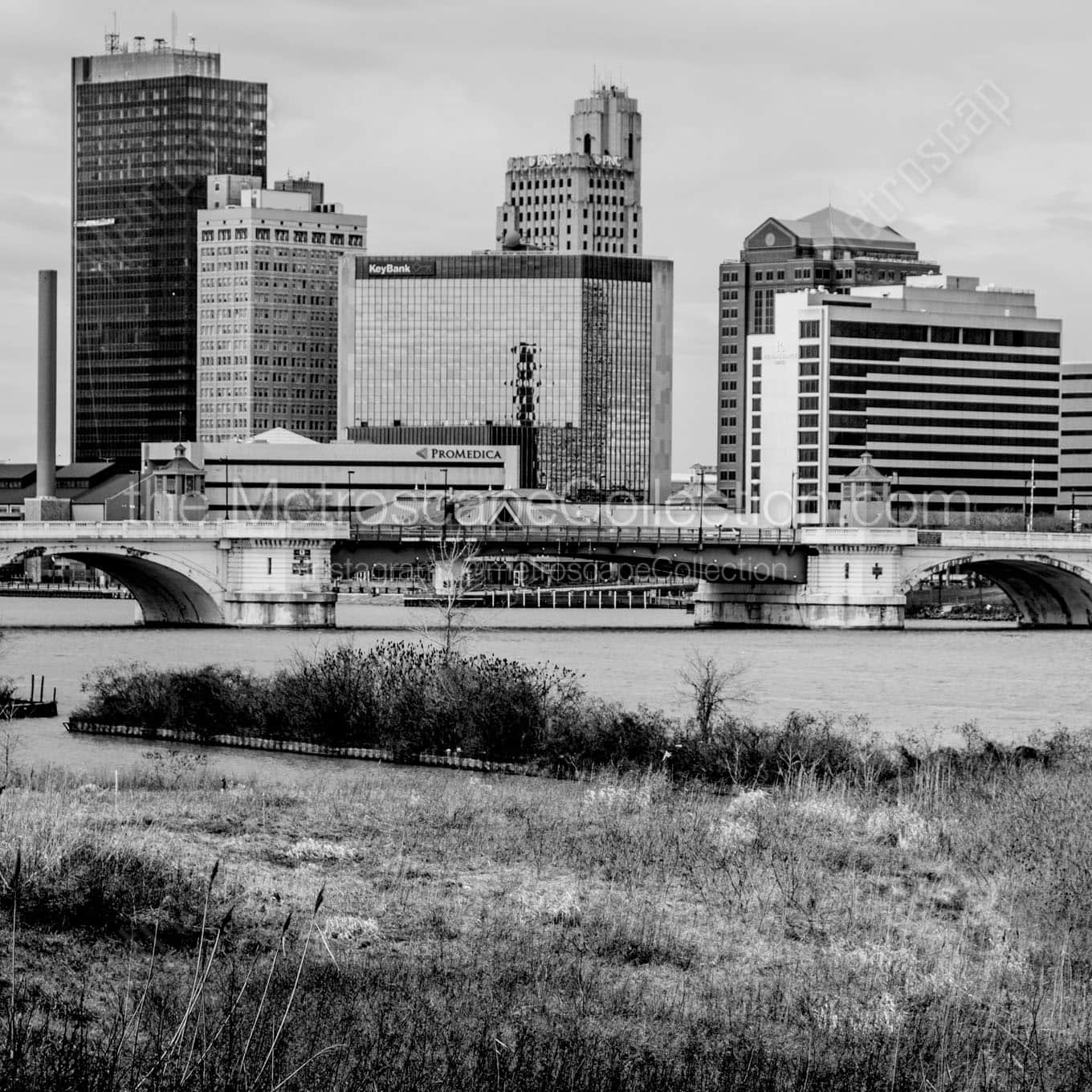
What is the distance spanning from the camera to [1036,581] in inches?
6009

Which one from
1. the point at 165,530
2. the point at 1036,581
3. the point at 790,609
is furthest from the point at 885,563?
the point at 165,530

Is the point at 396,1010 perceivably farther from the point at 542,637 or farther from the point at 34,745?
the point at 542,637

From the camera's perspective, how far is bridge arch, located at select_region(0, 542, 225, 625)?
125 m

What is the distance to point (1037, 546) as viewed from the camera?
461 ft

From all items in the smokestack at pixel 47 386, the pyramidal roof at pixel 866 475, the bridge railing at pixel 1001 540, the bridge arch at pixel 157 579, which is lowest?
the bridge arch at pixel 157 579

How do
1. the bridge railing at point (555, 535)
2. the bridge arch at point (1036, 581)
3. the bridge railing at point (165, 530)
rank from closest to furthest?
the bridge railing at point (165, 530) → the bridge railing at point (555, 535) → the bridge arch at point (1036, 581)

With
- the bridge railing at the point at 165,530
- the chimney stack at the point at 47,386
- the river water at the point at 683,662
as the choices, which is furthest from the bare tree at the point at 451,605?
the chimney stack at the point at 47,386

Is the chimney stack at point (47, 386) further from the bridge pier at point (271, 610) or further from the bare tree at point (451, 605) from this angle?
the bridge pier at point (271, 610)

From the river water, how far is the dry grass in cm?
1509

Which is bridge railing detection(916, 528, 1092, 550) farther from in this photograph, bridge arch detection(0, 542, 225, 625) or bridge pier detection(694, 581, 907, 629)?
bridge arch detection(0, 542, 225, 625)

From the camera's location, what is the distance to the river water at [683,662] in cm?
6266

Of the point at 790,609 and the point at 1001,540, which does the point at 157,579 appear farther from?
the point at 1001,540

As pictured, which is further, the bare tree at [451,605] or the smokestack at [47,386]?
the smokestack at [47,386]

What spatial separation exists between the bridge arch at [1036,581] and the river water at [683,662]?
14.2 ft
